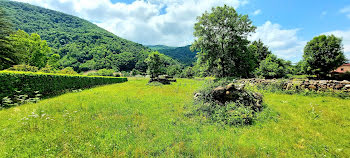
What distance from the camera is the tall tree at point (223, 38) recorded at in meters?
20.1

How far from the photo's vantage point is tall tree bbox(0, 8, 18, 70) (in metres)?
17.1

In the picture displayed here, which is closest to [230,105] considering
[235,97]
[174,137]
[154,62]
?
[235,97]

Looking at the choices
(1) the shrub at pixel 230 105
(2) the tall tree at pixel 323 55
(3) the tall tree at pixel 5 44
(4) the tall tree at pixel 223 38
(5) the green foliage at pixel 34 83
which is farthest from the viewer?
(2) the tall tree at pixel 323 55

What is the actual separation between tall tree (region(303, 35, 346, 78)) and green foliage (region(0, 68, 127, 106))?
151 ft

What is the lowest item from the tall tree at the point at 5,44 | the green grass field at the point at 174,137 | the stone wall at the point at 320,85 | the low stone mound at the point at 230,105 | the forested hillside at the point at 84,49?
the green grass field at the point at 174,137

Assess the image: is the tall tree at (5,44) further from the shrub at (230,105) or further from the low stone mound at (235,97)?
the low stone mound at (235,97)

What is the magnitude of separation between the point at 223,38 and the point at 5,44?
31.5 meters

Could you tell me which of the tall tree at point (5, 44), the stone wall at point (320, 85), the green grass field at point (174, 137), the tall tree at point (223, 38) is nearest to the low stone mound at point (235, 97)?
the green grass field at point (174, 137)

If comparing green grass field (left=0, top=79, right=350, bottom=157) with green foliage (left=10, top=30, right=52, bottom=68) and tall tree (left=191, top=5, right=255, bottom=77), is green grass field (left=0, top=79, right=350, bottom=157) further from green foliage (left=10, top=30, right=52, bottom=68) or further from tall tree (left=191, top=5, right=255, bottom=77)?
green foliage (left=10, top=30, right=52, bottom=68)

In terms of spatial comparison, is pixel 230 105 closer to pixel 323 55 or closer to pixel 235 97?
pixel 235 97

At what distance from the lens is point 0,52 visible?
17.1 metres

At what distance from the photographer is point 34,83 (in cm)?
1090

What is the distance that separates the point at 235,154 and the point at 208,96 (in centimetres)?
457

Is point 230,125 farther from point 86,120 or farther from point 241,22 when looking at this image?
point 241,22
